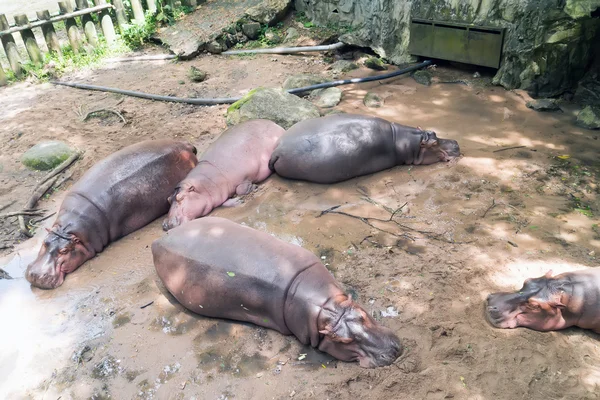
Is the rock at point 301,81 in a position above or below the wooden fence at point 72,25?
below

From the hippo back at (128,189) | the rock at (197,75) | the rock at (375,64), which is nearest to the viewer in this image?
the hippo back at (128,189)

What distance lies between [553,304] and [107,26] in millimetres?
10356

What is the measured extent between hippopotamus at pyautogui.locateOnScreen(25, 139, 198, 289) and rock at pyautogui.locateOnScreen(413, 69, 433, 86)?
4.15 metres

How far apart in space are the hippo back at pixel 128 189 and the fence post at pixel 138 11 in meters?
6.33

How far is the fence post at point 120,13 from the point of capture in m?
10.7

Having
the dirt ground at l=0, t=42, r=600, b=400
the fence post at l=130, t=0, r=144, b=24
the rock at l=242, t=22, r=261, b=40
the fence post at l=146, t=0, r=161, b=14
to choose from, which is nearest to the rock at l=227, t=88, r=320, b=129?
the dirt ground at l=0, t=42, r=600, b=400

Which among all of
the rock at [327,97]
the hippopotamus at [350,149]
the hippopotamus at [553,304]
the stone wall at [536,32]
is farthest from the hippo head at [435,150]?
the hippopotamus at [553,304]

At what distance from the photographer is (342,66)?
8656mm

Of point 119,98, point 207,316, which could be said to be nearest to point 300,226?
point 207,316

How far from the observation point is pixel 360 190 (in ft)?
18.0

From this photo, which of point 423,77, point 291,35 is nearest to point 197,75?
point 291,35

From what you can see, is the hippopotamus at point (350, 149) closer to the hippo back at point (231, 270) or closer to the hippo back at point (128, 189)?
the hippo back at point (128, 189)

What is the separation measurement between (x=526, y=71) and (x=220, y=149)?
4.66 m

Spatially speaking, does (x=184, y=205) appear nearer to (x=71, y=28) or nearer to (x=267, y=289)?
(x=267, y=289)
